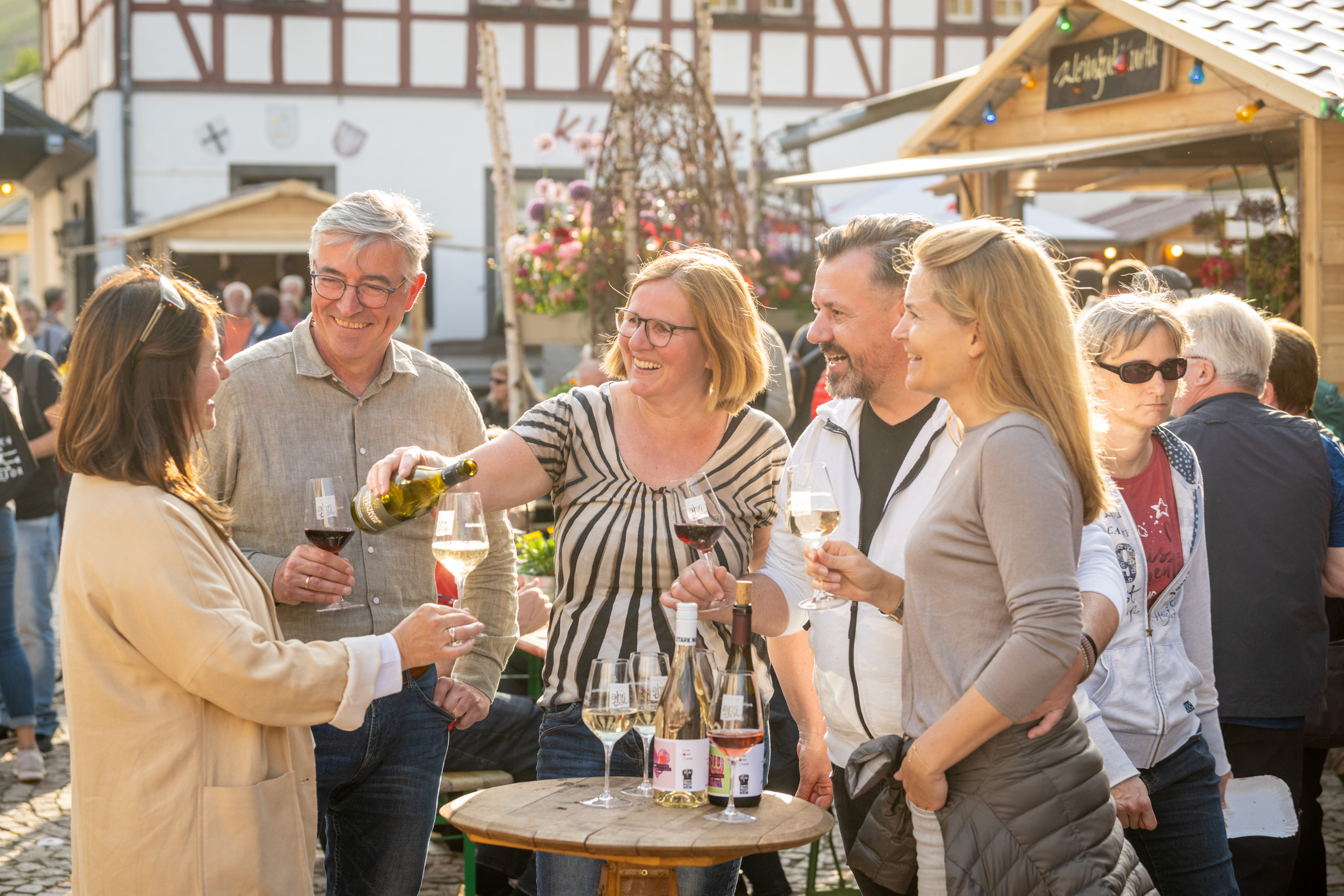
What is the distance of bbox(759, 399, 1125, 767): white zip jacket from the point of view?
2.42 m

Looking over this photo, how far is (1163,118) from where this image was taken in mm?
6754

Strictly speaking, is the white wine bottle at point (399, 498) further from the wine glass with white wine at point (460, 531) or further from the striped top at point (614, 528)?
the striped top at point (614, 528)

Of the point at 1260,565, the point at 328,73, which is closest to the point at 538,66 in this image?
the point at 328,73

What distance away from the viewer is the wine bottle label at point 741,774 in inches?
88.0

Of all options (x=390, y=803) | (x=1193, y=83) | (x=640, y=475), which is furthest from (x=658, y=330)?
(x=1193, y=83)

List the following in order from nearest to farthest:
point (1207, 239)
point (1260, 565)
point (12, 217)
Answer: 1. point (1260, 565)
2. point (1207, 239)
3. point (12, 217)

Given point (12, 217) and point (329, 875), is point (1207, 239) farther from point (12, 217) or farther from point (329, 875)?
point (12, 217)

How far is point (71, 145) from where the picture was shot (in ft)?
55.1

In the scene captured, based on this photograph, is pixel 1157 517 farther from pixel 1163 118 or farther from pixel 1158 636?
pixel 1163 118

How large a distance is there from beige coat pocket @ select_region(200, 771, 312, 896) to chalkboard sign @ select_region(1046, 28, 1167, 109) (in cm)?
593

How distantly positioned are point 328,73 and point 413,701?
1541 cm

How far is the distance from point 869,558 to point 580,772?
A: 2.29ft

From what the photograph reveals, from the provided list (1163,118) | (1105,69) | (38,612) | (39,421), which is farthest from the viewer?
(1105,69)

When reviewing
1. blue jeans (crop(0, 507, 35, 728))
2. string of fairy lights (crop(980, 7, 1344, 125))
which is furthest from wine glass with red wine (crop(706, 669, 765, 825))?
blue jeans (crop(0, 507, 35, 728))
